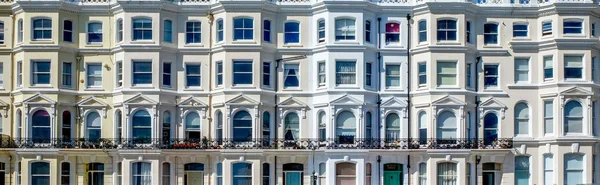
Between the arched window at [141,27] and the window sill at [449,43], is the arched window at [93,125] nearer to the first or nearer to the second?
the arched window at [141,27]

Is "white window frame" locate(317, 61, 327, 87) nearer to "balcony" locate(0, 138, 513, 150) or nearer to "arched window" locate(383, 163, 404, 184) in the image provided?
"balcony" locate(0, 138, 513, 150)

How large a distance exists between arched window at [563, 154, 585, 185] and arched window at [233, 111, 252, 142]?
1577 centimetres

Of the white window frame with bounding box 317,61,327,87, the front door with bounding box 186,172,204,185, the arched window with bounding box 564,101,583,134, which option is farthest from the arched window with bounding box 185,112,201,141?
the arched window with bounding box 564,101,583,134

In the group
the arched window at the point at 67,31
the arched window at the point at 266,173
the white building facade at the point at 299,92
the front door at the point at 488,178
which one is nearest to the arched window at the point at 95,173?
the white building facade at the point at 299,92

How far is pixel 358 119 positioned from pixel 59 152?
14843mm

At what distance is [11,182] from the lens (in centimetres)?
6153

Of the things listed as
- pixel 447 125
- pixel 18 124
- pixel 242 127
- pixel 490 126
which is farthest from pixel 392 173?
pixel 18 124

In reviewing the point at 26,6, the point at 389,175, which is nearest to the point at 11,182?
the point at 26,6

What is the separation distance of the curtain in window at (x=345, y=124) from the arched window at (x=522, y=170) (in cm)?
843

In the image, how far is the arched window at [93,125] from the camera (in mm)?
61969

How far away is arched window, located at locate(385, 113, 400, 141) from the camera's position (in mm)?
61625

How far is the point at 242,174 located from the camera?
2399 inches

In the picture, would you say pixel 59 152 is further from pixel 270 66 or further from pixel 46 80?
pixel 270 66

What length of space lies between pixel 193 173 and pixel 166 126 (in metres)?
2.72
